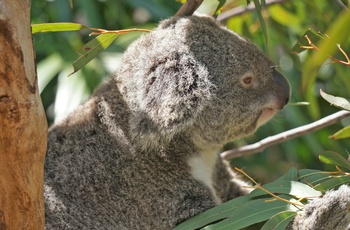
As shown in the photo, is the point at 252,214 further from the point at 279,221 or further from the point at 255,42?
the point at 255,42

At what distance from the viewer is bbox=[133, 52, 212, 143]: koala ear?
3141 mm

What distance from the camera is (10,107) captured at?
2.08m

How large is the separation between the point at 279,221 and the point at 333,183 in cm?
32

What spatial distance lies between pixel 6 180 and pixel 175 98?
1.15m

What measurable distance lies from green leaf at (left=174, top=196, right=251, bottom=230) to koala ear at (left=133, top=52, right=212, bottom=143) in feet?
1.45

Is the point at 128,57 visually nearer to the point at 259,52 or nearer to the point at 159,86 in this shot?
the point at 159,86

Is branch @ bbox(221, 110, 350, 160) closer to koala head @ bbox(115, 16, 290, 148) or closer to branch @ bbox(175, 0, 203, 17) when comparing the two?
koala head @ bbox(115, 16, 290, 148)

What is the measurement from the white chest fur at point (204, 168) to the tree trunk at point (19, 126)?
1110mm

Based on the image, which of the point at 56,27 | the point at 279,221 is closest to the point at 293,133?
the point at 279,221

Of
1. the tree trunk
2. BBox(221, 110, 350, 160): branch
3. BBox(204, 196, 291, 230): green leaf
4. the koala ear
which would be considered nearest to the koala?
the koala ear

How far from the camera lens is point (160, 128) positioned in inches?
123

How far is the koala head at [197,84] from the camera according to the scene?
10.4 feet

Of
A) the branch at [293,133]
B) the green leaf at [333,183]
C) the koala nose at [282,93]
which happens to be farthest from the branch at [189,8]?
the green leaf at [333,183]

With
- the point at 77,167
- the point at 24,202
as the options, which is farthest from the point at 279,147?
the point at 24,202
